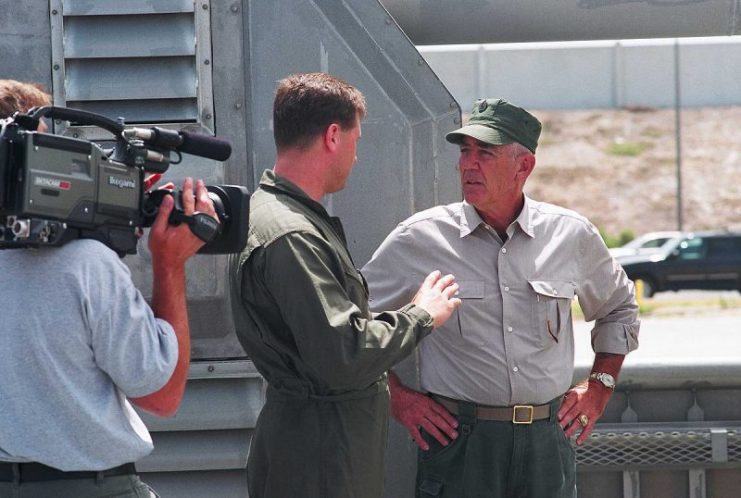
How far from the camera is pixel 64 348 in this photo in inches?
90.0

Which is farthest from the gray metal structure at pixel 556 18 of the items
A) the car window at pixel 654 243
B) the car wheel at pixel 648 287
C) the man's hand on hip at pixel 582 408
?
the car window at pixel 654 243

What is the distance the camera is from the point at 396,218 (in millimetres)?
3580

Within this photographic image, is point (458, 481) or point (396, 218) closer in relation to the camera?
point (458, 481)

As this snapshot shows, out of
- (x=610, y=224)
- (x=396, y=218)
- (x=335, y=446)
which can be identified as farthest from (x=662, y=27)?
(x=610, y=224)

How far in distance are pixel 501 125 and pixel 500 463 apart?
99 centimetres

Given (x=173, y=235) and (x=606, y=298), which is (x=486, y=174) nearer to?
(x=606, y=298)

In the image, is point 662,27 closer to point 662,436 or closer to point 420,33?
point 420,33

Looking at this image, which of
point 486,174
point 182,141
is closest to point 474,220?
point 486,174

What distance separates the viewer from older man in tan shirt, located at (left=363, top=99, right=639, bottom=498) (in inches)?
131

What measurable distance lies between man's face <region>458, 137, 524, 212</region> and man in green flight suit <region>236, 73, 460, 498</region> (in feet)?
1.79

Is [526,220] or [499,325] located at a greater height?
[526,220]

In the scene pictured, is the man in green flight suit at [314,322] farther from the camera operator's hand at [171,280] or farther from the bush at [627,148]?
the bush at [627,148]

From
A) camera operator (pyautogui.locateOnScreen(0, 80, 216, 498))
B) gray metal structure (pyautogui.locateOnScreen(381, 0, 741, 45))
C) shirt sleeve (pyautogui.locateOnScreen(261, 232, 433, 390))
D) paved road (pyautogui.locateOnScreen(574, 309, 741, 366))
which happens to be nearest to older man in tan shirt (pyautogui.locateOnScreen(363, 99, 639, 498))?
gray metal structure (pyautogui.locateOnScreen(381, 0, 741, 45))

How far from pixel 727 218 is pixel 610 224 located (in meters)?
5.00
